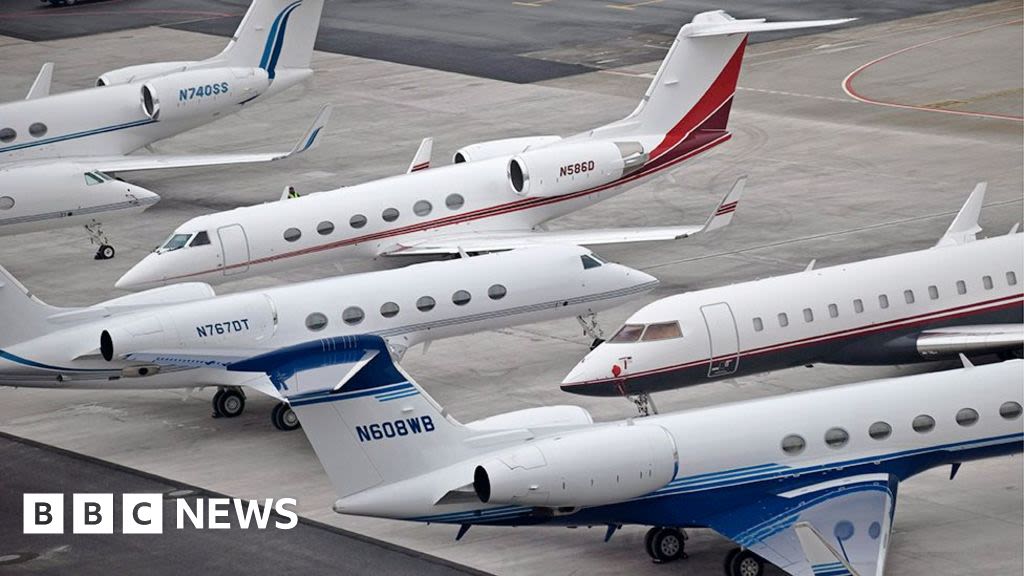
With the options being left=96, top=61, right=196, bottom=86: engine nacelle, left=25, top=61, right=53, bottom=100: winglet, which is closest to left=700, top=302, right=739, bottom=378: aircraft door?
left=96, top=61, right=196, bottom=86: engine nacelle

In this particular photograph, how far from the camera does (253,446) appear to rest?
31.4m

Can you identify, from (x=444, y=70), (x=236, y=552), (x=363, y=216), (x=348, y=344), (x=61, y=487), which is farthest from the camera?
(x=444, y=70)

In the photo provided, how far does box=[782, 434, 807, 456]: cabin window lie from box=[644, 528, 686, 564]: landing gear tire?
1.80m

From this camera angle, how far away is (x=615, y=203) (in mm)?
46312

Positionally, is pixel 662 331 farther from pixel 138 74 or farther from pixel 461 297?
pixel 138 74

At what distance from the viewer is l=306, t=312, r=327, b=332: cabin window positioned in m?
32.0

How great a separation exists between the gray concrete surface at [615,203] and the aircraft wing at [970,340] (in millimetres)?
1752

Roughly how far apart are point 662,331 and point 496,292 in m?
3.96

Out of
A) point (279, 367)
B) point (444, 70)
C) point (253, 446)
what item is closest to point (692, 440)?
point (279, 367)

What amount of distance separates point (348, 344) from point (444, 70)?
37.2 meters

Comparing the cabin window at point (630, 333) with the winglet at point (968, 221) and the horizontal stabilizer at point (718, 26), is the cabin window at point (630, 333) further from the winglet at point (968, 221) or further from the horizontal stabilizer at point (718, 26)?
the horizontal stabilizer at point (718, 26)

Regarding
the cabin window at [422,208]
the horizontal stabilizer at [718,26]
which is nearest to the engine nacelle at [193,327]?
the cabin window at [422,208]

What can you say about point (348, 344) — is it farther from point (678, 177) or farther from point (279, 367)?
point (678, 177)

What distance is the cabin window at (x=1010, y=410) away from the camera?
84.4 feet
